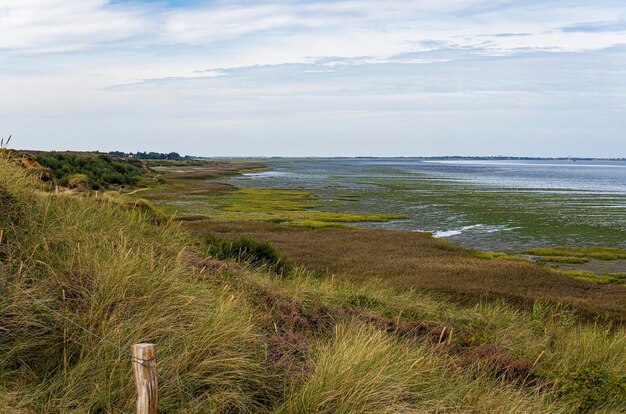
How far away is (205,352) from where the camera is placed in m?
6.34

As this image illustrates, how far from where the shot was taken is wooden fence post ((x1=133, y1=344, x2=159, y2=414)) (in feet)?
14.9

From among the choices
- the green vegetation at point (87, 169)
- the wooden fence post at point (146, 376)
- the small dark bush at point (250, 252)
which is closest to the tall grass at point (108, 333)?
the wooden fence post at point (146, 376)

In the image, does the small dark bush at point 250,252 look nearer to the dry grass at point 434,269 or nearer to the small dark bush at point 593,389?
the dry grass at point 434,269

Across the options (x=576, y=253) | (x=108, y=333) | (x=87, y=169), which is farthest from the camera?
(x=87, y=169)

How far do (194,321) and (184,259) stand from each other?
3.84 meters

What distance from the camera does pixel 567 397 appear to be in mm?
7352

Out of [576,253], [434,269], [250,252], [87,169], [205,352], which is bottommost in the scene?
[576,253]

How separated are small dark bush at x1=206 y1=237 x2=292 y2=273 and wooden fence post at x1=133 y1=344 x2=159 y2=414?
10.5 meters

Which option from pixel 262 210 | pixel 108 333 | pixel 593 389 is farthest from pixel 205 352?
pixel 262 210

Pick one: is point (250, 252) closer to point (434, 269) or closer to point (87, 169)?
point (434, 269)

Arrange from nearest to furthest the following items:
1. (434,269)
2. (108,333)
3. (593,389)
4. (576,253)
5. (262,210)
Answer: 1. (108,333)
2. (593,389)
3. (434,269)
4. (576,253)
5. (262,210)

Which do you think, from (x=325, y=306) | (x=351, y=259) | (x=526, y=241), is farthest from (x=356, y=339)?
(x=526, y=241)

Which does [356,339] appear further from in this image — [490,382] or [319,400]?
[490,382]

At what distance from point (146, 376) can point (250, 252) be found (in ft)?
39.7
